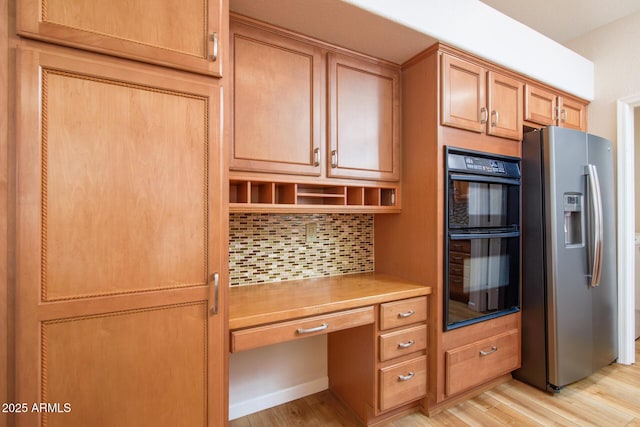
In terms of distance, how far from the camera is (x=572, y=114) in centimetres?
255

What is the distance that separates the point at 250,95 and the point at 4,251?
3.81ft

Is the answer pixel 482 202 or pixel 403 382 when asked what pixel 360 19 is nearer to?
pixel 482 202

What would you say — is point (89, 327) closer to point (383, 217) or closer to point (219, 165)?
point (219, 165)

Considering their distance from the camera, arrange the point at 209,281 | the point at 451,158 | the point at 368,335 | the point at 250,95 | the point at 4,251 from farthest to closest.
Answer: the point at 451,158 < the point at 368,335 < the point at 250,95 < the point at 209,281 < the point at 4,251

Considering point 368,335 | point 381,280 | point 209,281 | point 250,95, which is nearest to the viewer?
point 209,281

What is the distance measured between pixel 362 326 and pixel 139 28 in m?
1.76

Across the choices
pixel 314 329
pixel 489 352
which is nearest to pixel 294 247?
pixel 314 329

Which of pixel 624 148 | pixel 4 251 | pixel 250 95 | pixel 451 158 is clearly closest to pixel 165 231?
pixel 4 251

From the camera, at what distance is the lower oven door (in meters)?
1.86

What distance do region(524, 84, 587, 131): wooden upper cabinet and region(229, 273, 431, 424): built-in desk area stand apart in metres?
1.62

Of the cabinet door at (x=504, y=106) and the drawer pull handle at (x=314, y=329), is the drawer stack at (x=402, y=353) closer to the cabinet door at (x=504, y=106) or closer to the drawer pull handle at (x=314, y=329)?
the drawer pull handle at (x=314, y=329)

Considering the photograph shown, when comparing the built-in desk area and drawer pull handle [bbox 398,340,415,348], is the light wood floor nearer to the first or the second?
the built-in desk area

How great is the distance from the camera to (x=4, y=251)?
916mm

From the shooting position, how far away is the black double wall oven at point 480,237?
1.85m
